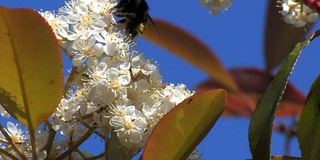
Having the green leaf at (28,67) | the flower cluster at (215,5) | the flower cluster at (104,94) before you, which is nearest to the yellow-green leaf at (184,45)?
the flower cluster at (215,5)

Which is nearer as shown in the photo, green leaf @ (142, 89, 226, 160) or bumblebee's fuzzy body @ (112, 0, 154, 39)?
green leaf @ (142, 89, 226, 160)

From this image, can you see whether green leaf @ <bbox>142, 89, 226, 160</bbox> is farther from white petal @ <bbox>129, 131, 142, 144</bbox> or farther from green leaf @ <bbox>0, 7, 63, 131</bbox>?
green leaf @ <bbox>0, 7, 63, 131</bbox>

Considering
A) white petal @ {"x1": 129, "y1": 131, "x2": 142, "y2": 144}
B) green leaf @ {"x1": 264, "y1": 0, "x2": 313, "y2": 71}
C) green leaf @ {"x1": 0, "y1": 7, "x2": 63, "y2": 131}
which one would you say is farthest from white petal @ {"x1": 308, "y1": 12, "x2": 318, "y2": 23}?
green leaf @ {"x1": 264, "y1": 0, "x2": 313, "y2": 71}

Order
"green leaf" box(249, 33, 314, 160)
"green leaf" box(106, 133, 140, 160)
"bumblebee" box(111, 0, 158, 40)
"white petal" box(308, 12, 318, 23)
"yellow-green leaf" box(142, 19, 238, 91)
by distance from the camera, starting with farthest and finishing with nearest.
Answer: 1. "yellow-green leaf" box(142, 19, 238, 91)
2. "bumblebee" box(111, 0, 158, 40)
3. "white petal" box(308, 12, 318, 23)
4. "green leaf" box(106, 133, 140, 160)
5. "green leaf" box(249, 33, 314, 160)

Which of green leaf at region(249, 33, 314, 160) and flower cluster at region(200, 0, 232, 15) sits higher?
flower cluster at region(200, 0, 232, 15)

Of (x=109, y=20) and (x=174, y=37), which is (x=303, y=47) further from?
(x=174, y=37)
